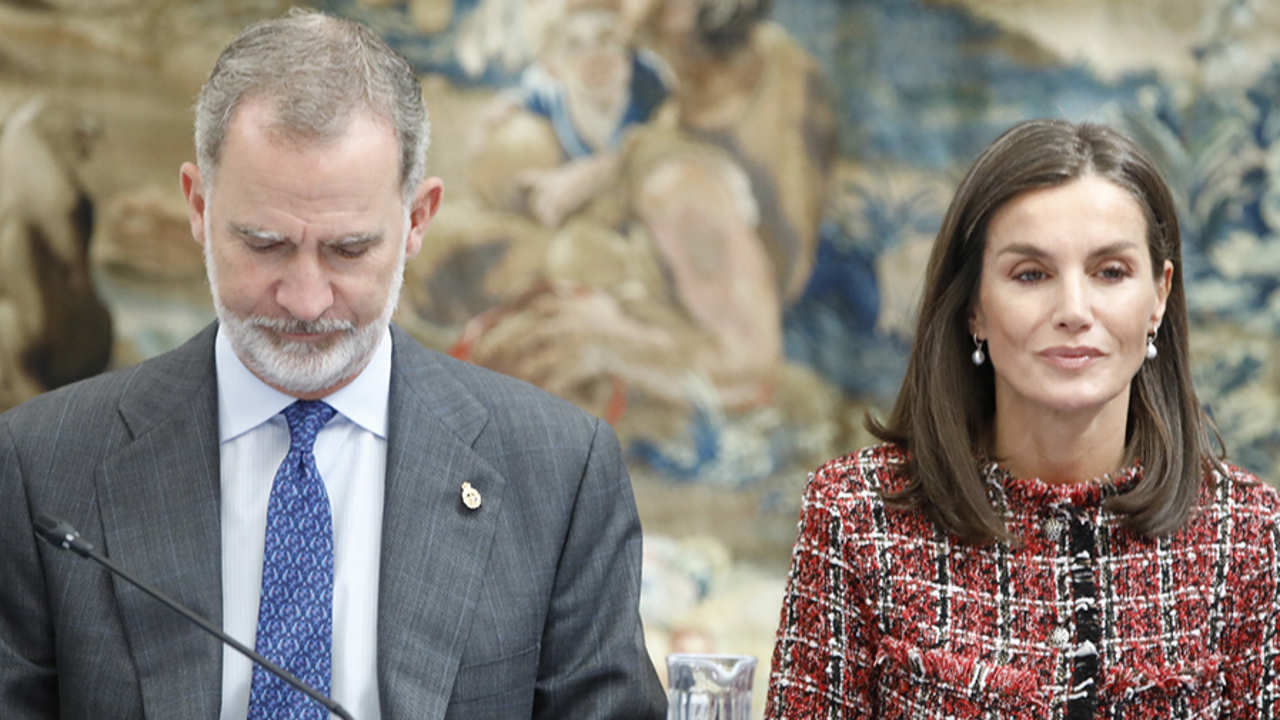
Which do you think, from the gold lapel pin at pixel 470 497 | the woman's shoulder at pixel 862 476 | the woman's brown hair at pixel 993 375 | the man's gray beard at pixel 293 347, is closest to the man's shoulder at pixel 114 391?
the man's gray beard at pixel 293 347

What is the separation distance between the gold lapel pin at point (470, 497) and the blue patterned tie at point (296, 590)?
231 mm

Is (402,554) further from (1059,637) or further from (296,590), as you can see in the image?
(1059,637)

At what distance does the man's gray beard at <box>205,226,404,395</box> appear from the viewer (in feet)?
7.95

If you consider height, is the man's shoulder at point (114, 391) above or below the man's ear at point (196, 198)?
A: below

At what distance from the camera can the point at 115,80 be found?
243 inches

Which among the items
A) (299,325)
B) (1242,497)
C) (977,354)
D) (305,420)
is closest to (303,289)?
(299,325)

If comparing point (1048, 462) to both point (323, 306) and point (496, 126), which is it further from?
point (496, 126)

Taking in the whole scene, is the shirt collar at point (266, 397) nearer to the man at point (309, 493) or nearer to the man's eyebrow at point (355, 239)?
the man at point (309, 493)

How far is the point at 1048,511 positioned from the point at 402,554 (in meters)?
1.13

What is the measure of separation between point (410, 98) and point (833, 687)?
1252 mm

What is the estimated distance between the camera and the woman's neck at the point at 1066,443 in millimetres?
2699

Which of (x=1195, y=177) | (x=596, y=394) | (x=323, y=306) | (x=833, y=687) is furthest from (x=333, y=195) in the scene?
(x=1195, y=177)

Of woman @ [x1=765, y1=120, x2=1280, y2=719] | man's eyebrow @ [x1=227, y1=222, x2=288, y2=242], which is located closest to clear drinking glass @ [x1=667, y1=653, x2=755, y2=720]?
woman @ [x1=765, y1=120, x2=1280, y2=719]

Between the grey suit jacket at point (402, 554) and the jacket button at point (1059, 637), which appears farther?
the jacket button at point (1059, 637)
